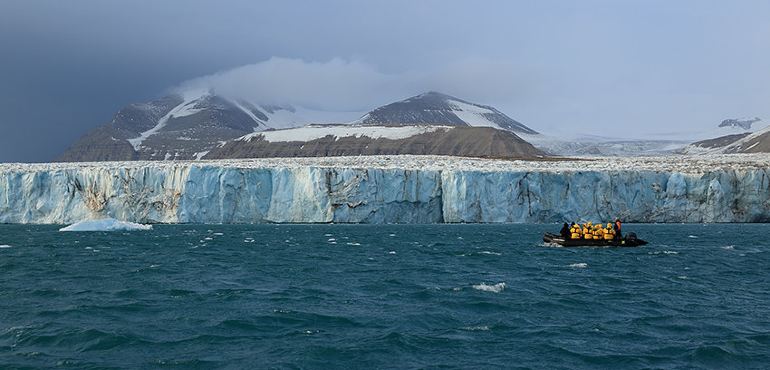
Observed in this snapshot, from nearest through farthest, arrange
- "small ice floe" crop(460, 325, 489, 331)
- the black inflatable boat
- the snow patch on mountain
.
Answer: "small ice floe" crop(460, 325, 489, 331), the black inflatable boat, the snow patch on mountain

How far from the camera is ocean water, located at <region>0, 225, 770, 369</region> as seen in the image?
12.0 m

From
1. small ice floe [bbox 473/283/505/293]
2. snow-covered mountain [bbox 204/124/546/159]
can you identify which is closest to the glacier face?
small ice floe [bbox 473/283/505/293]

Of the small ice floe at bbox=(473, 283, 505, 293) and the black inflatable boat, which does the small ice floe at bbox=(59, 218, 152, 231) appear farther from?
the small ice floe at bbox=(473, 283, 505, 293)

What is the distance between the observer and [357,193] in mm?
55438

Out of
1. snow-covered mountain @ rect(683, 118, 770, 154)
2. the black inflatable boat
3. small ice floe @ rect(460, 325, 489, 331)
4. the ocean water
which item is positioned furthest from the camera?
snow-covered mountain @ rect(683, 118, 770, 154)

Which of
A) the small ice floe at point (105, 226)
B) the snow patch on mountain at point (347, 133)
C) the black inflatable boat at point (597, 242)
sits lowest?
the small ice floe at point (105, 226)

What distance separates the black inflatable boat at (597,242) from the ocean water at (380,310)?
5.16 m

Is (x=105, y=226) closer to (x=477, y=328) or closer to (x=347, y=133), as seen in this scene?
(x=477, y=328)

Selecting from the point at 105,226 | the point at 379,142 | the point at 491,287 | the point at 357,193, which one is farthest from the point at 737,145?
the point at 491,287

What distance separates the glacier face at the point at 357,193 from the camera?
5506 cm

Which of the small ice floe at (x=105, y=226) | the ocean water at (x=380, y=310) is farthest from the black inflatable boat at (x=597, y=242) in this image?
the small ice floe at (x=105, y=226)

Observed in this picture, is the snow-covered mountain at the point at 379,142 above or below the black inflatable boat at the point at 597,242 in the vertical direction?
above

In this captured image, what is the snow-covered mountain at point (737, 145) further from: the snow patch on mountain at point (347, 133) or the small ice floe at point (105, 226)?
the small ice floe at point (105, 226)

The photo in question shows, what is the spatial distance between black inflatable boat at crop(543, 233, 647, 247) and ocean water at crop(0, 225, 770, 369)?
516 centimetres
